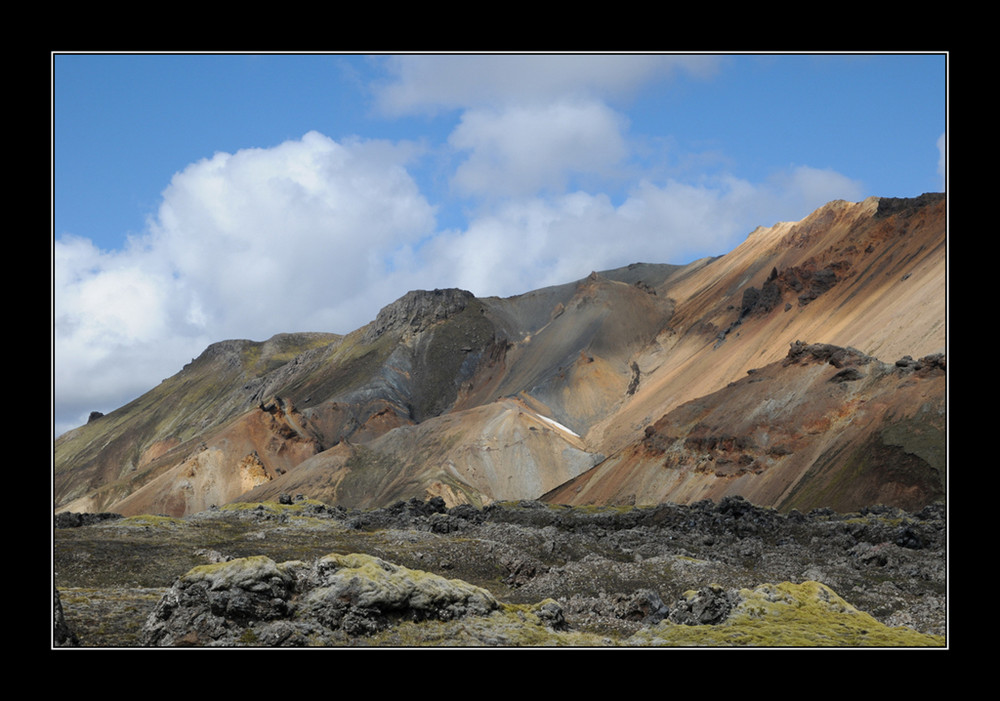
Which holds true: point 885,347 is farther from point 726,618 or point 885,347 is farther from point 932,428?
point 726,618

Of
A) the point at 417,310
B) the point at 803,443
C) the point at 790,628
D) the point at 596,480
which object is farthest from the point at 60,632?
the point at 417,310

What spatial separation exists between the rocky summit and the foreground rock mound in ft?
0.19

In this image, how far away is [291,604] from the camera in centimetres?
2048

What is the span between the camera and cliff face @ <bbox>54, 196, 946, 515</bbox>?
66.0m

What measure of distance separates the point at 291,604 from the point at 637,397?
10348 cm

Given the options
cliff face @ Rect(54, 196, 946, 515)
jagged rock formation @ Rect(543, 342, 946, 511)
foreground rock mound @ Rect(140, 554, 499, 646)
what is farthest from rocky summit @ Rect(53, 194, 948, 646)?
cliff face @ Rect(54, 196, 946, 515)

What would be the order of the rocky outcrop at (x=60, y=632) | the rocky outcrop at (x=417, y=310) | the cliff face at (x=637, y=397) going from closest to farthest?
the rocky outcrop at (x=60, y=632)
the cliff face at (x=637, y=397)
the rocky outcrop at (x=417, y=310)

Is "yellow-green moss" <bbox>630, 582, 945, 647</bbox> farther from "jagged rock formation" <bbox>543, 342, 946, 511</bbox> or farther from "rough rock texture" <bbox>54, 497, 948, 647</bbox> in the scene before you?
"jagged rock formation" <bbox>543, 342, 946, 511</bbox>

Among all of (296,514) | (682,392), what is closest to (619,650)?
(296,514)

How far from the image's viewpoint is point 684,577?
3425cm

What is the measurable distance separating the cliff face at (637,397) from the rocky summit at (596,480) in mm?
339

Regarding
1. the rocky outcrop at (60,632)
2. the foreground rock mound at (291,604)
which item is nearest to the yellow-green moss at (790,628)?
the foreground rock mound at (291,604)

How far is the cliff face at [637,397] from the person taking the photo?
66.0 m

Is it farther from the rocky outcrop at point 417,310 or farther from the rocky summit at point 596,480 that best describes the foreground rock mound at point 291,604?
the rocky outcrop at point 417,310
